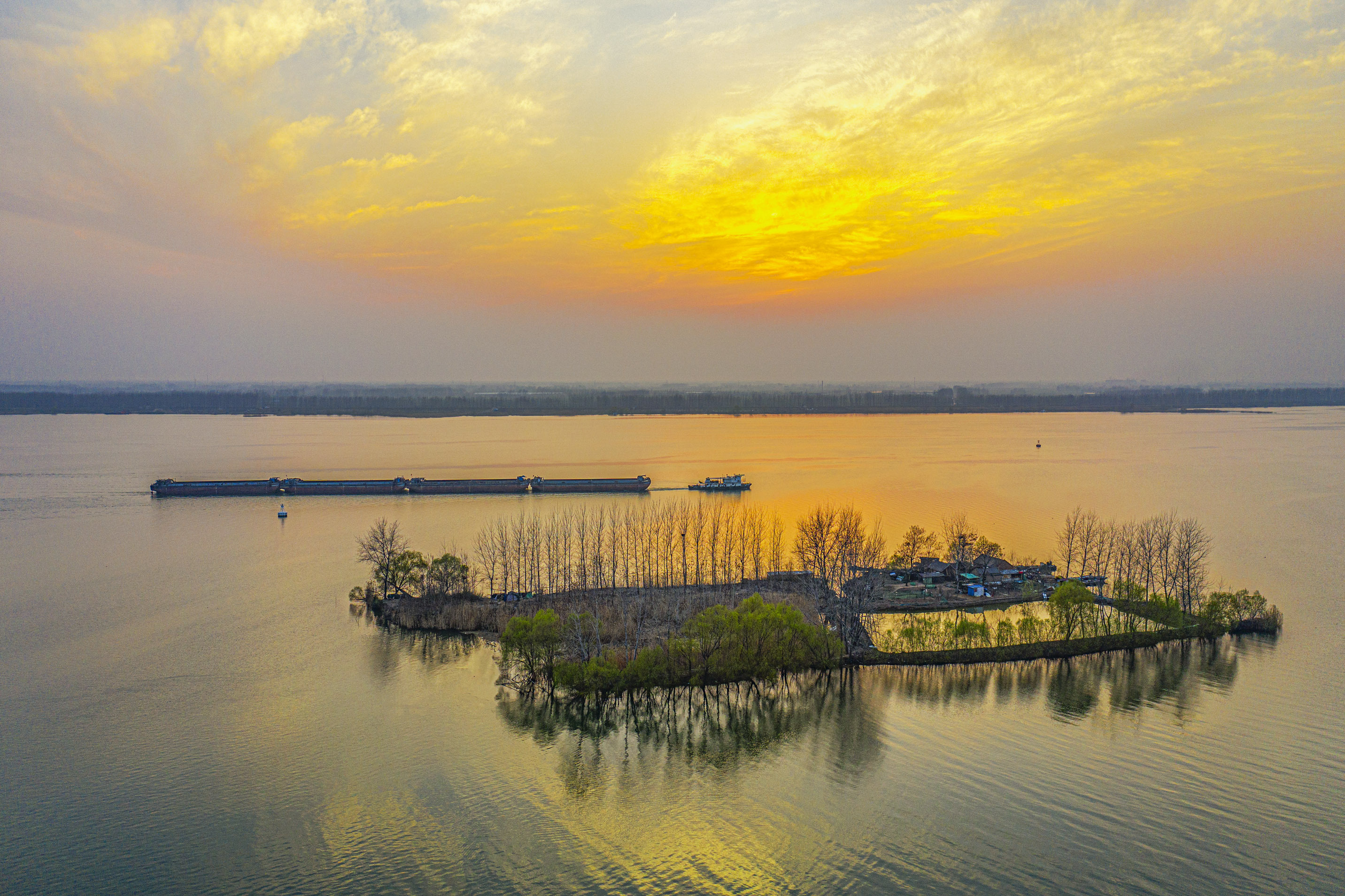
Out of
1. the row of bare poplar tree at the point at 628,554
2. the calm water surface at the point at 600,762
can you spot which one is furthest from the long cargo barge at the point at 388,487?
the calm water surface at the point at 600,762

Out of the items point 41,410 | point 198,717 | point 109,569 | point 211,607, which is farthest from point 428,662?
point 41,410

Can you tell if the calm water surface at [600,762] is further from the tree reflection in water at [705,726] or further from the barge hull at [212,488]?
the barge hull at [212,488]

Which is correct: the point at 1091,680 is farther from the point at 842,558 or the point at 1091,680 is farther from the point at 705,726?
the point at 705,726

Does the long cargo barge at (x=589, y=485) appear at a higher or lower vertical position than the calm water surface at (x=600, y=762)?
higher

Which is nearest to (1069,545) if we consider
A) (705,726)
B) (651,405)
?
(705,726)

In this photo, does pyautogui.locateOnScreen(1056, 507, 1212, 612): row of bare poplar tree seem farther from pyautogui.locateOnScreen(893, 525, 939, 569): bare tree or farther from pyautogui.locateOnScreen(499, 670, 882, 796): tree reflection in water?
pyautogui.locateOnScreen(499, 670, 882, 796): tree reflection in water

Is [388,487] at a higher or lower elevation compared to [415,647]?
higher

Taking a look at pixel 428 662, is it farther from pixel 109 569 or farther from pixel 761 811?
pixel 109 569
